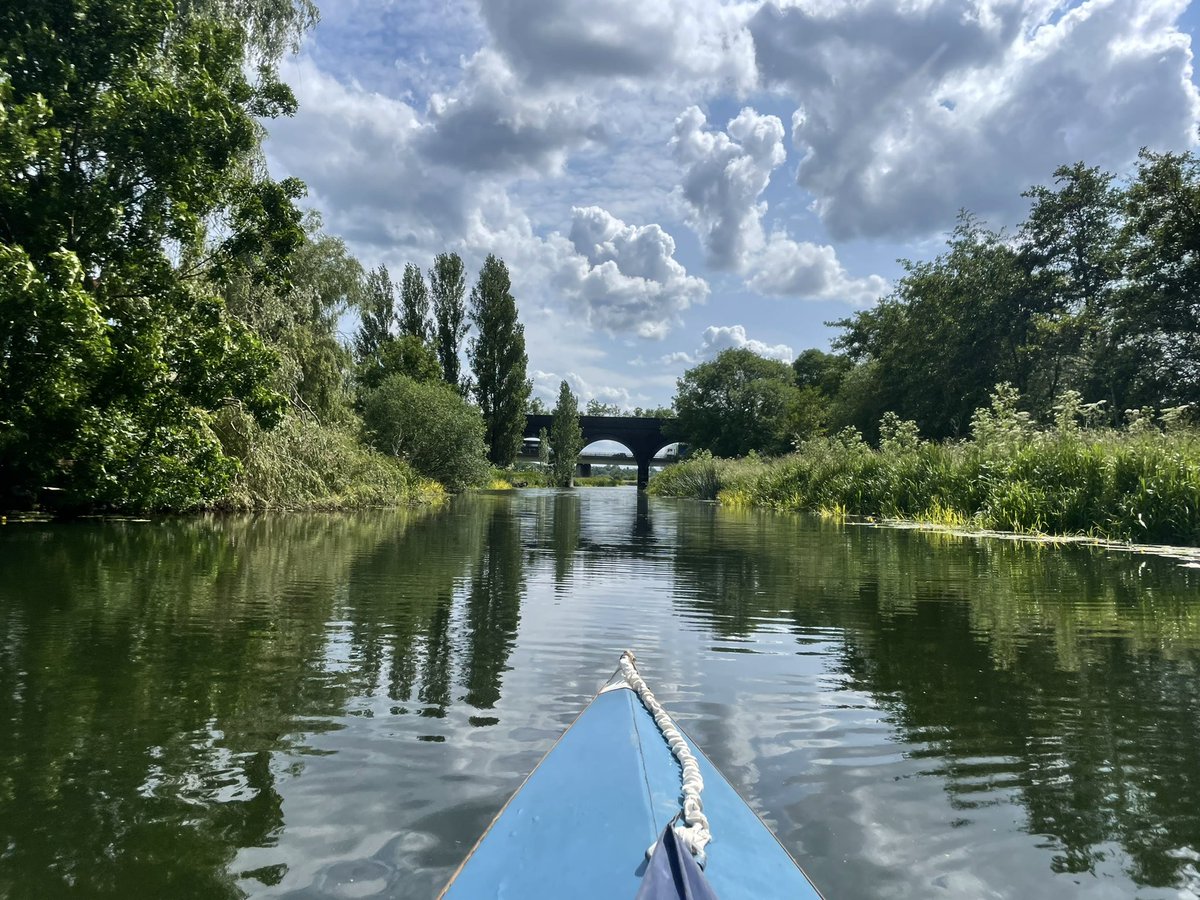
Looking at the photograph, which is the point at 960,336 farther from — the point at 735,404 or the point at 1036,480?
the point at 735,404

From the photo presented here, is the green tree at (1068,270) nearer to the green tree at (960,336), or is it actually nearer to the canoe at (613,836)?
the green tree at (960,336)

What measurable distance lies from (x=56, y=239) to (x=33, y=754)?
1037 centimetres

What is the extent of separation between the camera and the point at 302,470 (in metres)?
19.8

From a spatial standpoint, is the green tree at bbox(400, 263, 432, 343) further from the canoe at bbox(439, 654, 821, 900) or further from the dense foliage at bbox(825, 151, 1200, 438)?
the canoe at bbox(439, 654, 821, 900)

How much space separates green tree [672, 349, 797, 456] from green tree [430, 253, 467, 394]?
75.1 feet

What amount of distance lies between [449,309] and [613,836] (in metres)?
50.0

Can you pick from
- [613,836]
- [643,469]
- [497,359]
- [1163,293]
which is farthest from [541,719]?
[643,469]

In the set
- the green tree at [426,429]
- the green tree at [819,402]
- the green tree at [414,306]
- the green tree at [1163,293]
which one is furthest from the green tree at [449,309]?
the green tree at [1163,293]

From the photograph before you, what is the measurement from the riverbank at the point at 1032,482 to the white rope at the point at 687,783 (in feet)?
40.8

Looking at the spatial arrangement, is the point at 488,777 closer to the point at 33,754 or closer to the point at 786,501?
the point at 33,754

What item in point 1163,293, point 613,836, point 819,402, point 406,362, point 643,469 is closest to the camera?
point 613,836

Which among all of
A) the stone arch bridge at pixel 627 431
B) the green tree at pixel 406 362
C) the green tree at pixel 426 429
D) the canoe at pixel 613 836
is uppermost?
the green tree at pixel 406 362

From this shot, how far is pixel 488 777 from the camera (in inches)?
130

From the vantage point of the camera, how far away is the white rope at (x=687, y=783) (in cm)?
209
